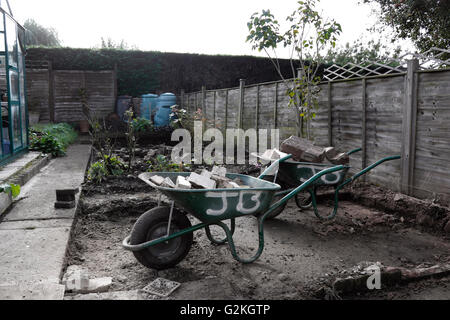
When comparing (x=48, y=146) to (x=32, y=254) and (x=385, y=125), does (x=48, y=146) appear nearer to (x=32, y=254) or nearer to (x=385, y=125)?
(x=32, y=254)

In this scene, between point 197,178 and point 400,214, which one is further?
point 400,214

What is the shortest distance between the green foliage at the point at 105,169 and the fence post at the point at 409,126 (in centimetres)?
398

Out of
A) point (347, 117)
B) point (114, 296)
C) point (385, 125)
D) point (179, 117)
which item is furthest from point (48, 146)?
point (385, 125)

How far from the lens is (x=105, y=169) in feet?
18.5

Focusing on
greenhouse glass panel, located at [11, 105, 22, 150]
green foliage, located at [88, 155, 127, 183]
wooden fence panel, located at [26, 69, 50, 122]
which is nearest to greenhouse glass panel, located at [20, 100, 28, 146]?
greenhouse glass panel, located at [11, 105, 22, 150]

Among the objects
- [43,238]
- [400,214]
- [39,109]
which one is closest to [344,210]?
[400,214]

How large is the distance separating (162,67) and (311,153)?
12.4 metres

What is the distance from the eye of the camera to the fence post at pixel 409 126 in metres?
4.19

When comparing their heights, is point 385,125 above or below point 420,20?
below

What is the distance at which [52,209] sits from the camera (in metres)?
3.88

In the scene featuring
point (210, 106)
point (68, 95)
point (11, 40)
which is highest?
point (11, 40)

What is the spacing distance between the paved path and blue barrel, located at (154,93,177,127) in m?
7.79
